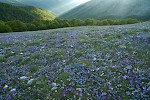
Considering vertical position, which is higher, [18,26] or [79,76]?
[79,76]

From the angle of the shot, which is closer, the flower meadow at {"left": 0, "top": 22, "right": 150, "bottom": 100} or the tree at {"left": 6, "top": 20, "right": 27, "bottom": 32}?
the flower meadow at {"left": 0, "top": 22, "right": 150, "bottom": 100}

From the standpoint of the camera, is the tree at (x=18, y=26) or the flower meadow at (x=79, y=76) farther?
the tree at (x=18, y=26)

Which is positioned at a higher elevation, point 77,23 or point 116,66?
point 116,66

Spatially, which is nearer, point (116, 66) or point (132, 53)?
point (116, 66)

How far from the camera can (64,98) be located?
23.2ft

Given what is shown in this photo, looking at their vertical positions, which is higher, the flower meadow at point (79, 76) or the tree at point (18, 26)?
the flower meadow at point (79, 76)

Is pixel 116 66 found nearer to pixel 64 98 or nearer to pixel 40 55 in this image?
pixel 64 98

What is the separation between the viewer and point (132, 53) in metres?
11.4

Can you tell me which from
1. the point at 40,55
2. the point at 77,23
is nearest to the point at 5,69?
the point at 40,55

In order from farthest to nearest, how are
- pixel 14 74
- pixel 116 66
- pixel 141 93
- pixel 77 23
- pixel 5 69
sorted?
1. pixel 77 23
2. pixel 5 69
3. pixel 14 74
4. pixel 116 66
5. pixel 141 93

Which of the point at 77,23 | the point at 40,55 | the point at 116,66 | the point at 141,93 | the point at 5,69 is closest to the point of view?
the point at 141,93

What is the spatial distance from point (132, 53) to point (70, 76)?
5249 mm

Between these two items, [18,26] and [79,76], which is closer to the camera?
[79,76]

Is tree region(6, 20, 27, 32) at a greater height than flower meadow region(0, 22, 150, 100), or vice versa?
flower meadow region(0, 22, 150, 100)
